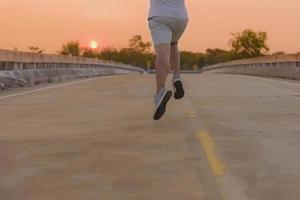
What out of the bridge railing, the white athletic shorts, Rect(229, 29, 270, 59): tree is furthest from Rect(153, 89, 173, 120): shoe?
Rect(229, 29, 270, 59): tree

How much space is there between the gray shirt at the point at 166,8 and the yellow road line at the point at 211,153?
181cm

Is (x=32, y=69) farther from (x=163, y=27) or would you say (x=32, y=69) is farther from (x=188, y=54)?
(x=188, y=54)

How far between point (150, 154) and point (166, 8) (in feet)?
9.25

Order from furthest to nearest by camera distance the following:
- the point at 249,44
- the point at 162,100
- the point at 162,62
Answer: the point at 249,44, the point at 162,62, the point at 162,100

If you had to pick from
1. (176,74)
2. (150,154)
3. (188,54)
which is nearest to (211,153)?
(150,154)

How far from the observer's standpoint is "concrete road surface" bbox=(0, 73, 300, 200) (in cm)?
516

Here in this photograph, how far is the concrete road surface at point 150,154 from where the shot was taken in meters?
5.16

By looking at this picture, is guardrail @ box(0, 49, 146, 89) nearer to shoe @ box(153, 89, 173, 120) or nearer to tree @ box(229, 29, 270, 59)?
shoe @ box(153, 89, 173, 120)

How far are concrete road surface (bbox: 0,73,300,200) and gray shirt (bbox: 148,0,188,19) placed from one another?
1.38m

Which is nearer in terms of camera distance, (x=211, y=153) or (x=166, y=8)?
(x=211, y=153)

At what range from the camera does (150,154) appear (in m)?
6.46

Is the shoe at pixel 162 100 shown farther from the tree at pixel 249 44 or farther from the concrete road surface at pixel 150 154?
the tree at pixel 249 44

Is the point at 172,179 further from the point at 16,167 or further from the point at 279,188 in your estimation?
the point at 16,167

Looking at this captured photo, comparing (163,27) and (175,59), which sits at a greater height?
(163,27)
